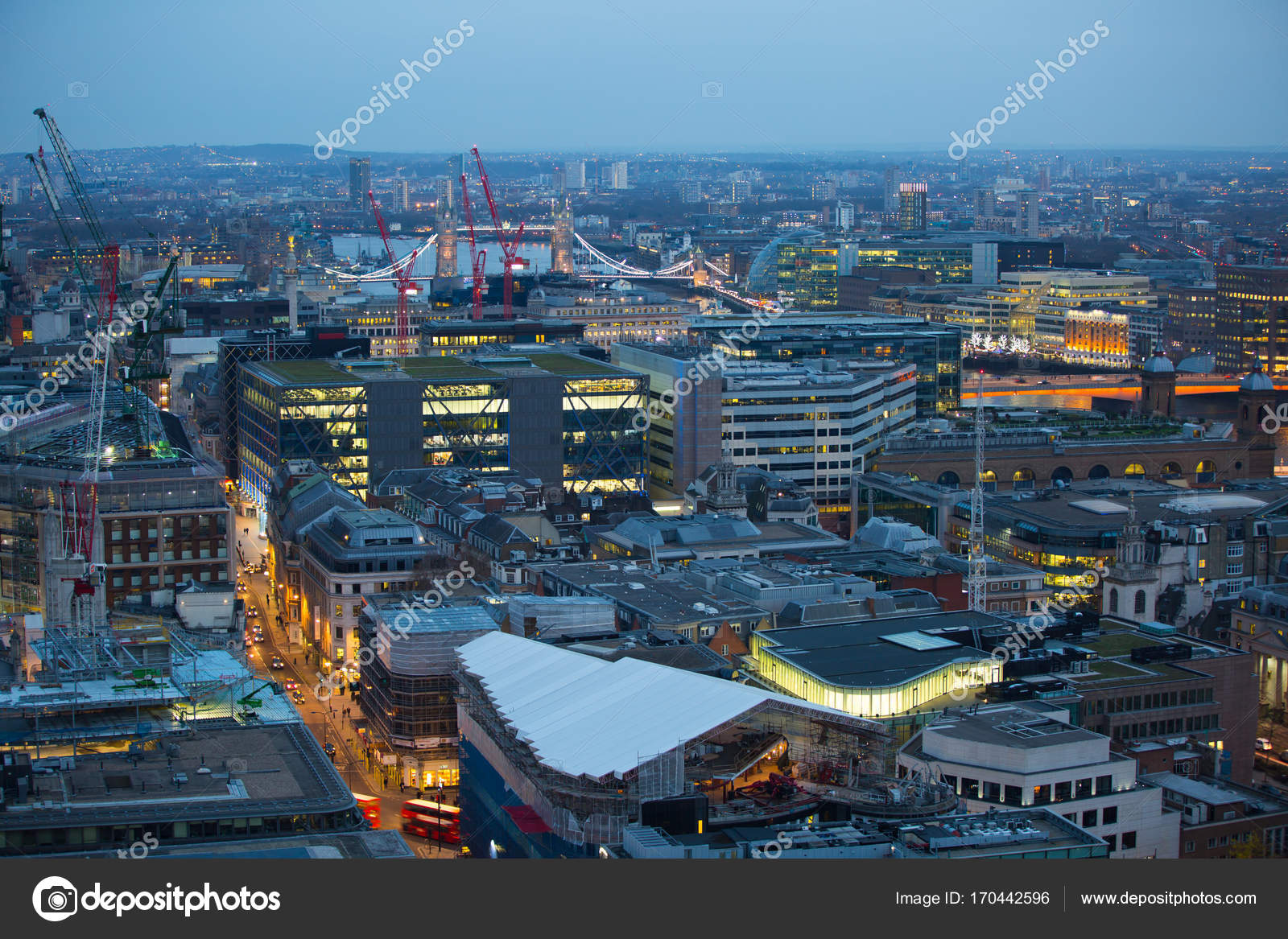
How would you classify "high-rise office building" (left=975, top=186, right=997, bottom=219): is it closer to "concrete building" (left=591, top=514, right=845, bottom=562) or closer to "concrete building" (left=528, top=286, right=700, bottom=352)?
"concrete building" (left=528, top=286, right=700, bottom=352)

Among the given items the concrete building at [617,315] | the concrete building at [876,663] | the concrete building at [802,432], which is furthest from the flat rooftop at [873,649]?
the concrete building at [617,315]

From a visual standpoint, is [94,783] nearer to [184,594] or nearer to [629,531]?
[184,594]

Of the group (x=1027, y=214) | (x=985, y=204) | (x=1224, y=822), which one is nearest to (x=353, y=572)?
(x=1224, y=822)

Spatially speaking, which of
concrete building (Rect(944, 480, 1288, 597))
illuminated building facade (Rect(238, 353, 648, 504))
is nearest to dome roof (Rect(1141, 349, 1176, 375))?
A: concrete building (Rect(944, 480, 1288, 597))

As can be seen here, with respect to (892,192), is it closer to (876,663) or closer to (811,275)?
(811,275)

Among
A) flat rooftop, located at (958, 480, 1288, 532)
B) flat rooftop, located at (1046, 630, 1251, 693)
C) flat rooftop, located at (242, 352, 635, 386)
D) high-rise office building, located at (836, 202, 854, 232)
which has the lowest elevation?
flat rooftop, located at (958, 480, 1288, 532)
